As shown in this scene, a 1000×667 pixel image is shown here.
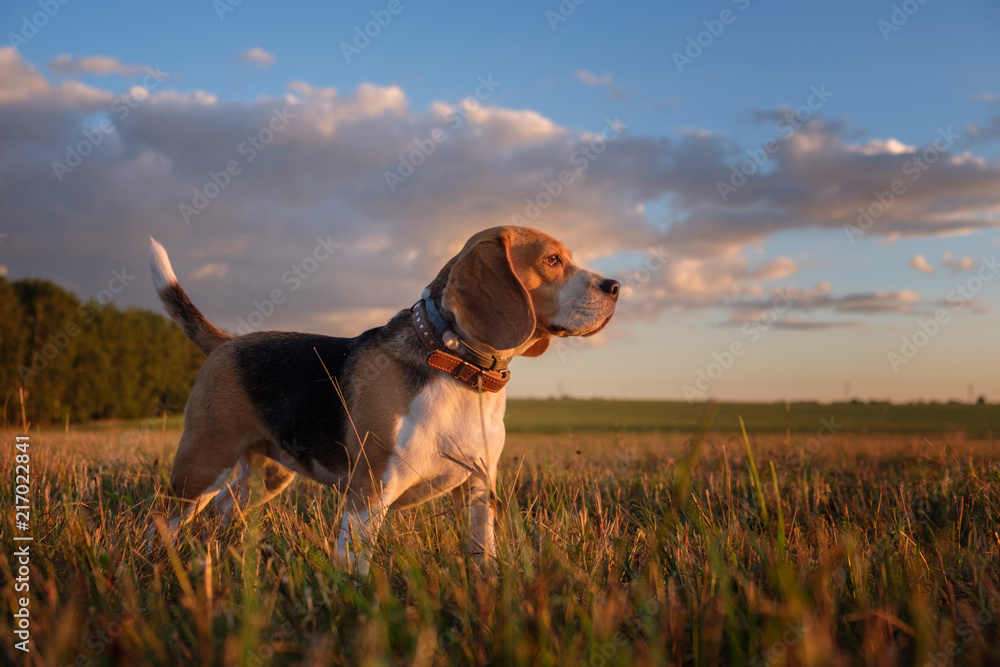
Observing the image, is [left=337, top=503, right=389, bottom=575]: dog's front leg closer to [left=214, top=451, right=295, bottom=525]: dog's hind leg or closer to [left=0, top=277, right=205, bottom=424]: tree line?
[left=214, top=451, right=295, bottom=525]: dog's hind leg

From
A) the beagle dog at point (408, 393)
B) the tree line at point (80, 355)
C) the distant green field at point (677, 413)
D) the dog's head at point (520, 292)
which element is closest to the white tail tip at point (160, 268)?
the beagle dog at point (408, 393)

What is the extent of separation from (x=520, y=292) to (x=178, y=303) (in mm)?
3400

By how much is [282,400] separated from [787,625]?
3771 mm

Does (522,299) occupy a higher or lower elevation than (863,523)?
higher

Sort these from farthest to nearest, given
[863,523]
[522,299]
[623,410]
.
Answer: [623,410]
[863,523]
[522,299]

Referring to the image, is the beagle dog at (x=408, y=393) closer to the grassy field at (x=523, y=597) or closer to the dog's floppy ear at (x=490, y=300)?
the dog's floppy ear at (x=490, y=300)

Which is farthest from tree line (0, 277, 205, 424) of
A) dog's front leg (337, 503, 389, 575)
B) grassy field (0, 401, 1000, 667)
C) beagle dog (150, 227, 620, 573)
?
grassy field (0, 401, 1000, 667)

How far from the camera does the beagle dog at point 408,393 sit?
3969 millimetres

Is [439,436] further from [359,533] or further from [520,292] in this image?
[520,292]

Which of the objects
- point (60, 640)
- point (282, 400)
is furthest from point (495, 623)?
point (282, 400)

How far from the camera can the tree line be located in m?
25.4

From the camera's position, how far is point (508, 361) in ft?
13.8

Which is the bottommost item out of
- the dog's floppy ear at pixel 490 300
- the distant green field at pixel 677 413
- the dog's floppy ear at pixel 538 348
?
the distant green field at pixel 677 413

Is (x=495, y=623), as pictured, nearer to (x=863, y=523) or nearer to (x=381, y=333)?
(x=381, y=333)
